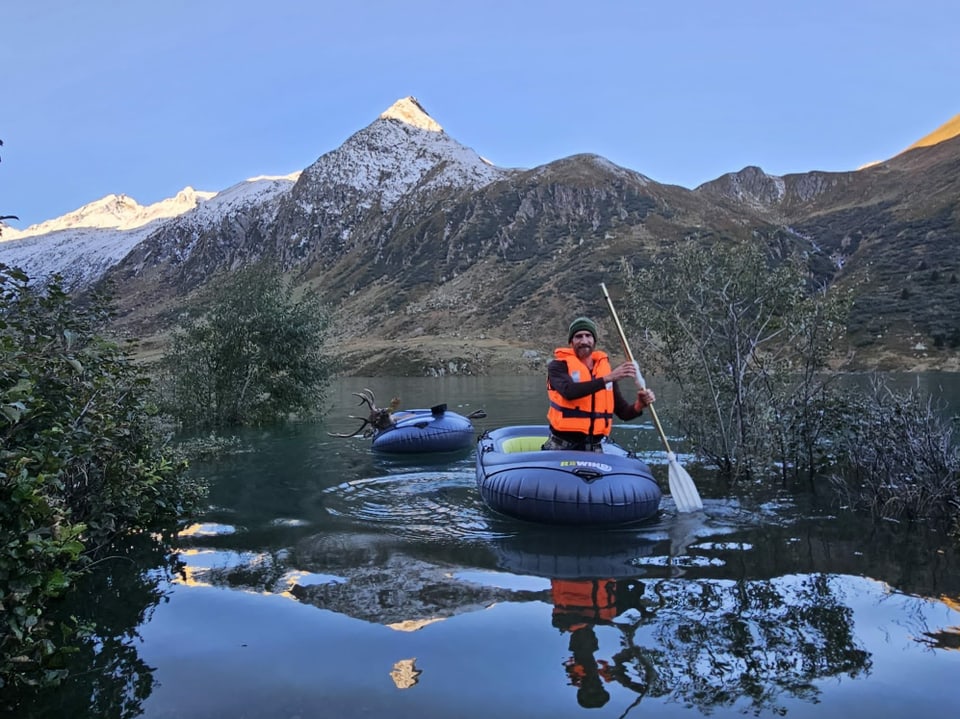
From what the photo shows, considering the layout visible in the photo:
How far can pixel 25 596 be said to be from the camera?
4336mm

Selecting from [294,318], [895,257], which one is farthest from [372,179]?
[294,318]

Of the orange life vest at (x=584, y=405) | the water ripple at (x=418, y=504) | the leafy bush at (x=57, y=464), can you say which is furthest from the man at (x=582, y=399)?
the leafy bush at (x=57, y=464)

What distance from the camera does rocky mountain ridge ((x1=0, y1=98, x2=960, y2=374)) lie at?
6994 cm

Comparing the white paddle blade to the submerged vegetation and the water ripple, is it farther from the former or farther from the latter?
the water ripple

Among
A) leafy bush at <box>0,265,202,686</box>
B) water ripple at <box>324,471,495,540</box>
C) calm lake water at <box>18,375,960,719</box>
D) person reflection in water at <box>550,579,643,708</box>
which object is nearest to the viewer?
leafy bush at <box>0,265,202,686</box>

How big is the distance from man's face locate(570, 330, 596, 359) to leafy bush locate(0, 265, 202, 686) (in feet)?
19.4

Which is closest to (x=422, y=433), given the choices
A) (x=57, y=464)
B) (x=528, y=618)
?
(x=528, y=618)

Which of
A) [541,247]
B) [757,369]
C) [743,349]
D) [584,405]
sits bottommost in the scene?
[584,405]

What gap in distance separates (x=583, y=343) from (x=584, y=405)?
950 millimetres

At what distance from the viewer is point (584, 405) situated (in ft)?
34.1

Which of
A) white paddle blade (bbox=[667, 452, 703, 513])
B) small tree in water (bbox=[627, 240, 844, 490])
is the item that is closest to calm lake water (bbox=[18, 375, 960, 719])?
white paddle blade (bbox=[667, 452, 703, 513])

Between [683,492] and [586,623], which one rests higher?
[683,492]

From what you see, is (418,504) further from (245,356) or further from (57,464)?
(245,356)

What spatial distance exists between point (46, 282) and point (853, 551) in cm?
981
